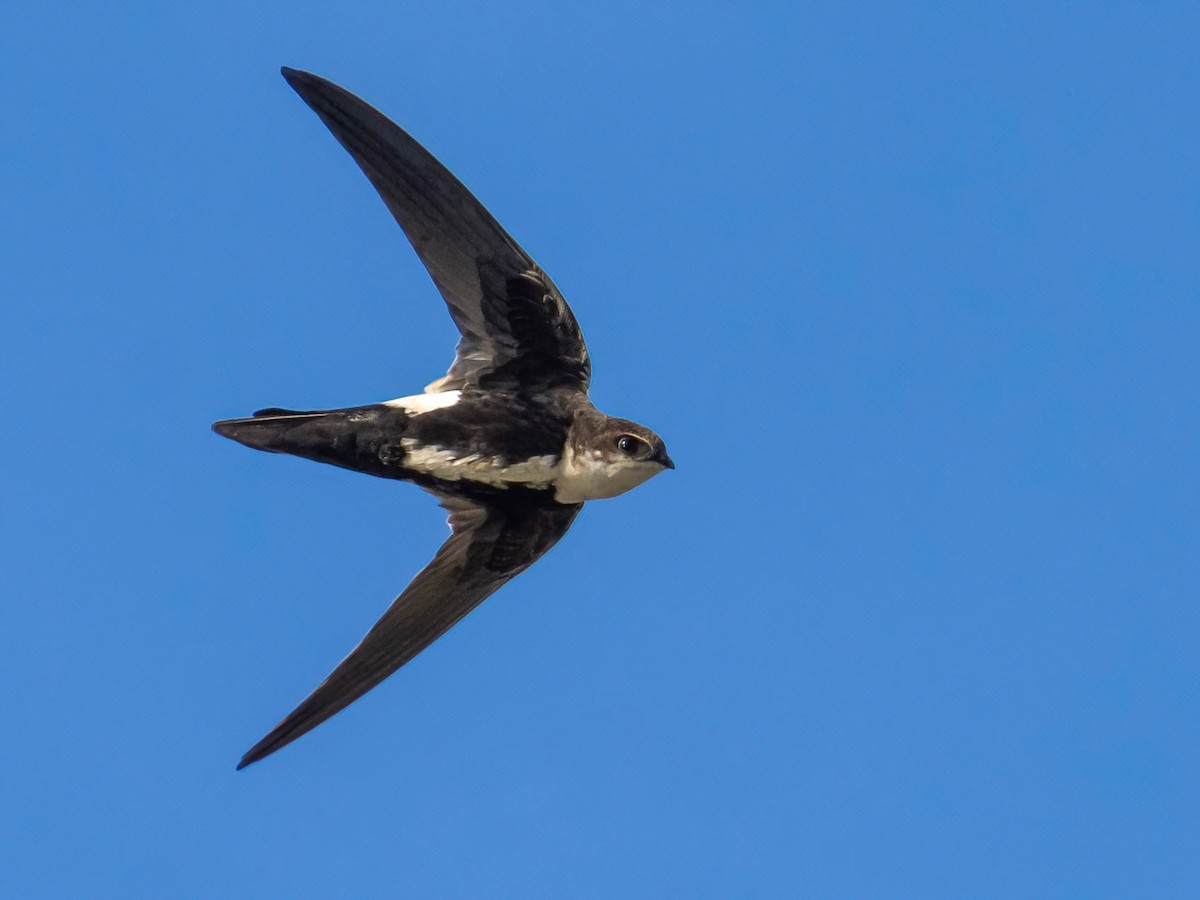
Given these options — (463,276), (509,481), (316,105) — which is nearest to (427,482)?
(509,481)

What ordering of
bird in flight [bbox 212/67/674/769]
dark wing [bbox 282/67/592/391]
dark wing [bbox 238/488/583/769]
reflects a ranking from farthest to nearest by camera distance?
dark wing [bbox 238/488/583/769] → bird in flight [bbox 212/67/674/769] → dark wing [bbox 282/67/592/391]

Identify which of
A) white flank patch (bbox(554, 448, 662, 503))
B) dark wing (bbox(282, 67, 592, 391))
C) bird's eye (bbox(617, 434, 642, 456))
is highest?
dark wing (bbox(282, 67, 592, 391))

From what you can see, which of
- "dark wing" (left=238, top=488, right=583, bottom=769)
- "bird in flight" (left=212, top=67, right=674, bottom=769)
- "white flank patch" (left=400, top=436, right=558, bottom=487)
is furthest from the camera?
"dark wing" (left=238, top=488, right=583, bottom=769)

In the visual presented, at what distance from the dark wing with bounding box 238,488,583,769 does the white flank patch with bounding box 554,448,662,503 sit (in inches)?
12.0

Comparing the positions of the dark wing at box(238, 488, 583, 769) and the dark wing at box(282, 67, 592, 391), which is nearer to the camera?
the dark wing at box(282, 67, 592, 391)

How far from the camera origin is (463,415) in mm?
9906

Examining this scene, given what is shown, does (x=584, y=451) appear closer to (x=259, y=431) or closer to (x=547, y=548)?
(x=547, y=548)

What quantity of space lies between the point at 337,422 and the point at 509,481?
87 centimetres

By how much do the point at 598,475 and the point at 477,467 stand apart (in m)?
0.59

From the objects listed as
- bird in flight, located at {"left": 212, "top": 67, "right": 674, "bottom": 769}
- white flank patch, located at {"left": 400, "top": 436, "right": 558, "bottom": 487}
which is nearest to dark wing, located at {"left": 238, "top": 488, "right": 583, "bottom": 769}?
bird in flight, located at {"left": 212, "top": 67, "right": 674, "bottom": 769}

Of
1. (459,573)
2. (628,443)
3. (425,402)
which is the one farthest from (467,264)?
(459,573)

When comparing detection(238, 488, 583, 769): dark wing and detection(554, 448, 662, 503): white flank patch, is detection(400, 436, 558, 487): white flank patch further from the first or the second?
detection(238, 488, 583, 769): dark wing

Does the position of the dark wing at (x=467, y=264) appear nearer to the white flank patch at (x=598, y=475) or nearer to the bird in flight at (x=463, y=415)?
the bird in flight at (x=463, y=415)

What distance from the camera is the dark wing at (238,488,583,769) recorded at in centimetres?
1018
